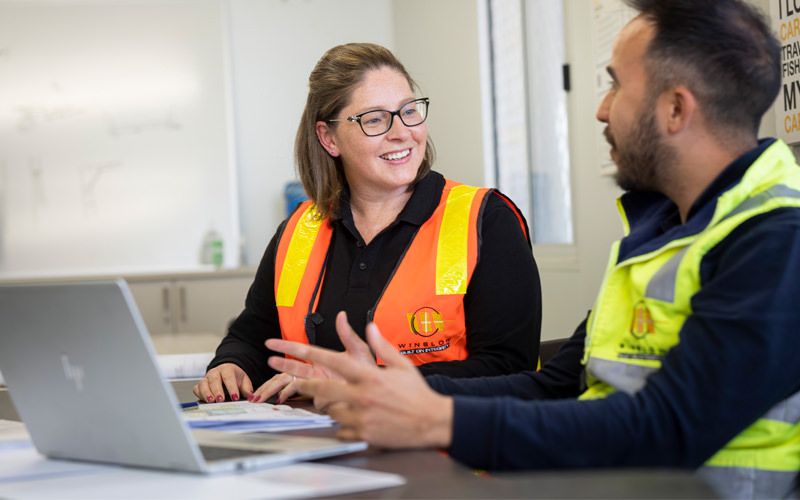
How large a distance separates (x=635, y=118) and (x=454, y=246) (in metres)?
0.82

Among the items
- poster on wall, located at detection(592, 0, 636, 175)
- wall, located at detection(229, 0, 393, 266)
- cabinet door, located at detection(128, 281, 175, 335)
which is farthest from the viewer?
wall, located at detection(229, 0, 393, 266)

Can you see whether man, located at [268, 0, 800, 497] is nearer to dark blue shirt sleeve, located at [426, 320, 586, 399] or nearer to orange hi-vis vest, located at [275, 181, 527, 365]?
dark blue shirt sleeve, located at [426, 320, 586, 399]

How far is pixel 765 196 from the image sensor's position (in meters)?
1.28

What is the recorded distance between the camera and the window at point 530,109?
411 centimetres

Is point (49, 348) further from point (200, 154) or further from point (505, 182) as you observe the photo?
point (200, 154)

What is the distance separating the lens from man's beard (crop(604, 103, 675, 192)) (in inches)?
56.6

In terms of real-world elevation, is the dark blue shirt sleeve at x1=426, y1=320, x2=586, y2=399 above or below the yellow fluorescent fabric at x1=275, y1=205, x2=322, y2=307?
below

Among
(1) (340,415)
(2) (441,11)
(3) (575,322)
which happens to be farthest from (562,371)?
(2) (441,11)

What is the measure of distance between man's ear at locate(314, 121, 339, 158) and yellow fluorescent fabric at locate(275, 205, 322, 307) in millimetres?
182

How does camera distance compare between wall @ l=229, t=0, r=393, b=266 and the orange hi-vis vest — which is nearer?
the orange hi-vis vest

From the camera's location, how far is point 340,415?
123 cm

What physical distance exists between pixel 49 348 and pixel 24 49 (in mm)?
4767

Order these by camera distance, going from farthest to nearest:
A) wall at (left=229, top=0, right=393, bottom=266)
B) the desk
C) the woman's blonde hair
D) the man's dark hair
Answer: wall at (left=229, top=0, right=393, bottom=266)
the woman's blonde hair
the man's dark hair
the desk

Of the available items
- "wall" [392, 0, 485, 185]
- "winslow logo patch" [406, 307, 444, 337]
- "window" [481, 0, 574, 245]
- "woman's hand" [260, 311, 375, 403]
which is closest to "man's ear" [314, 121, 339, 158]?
"winslow logo patch" [406, 307, 444, 337]
